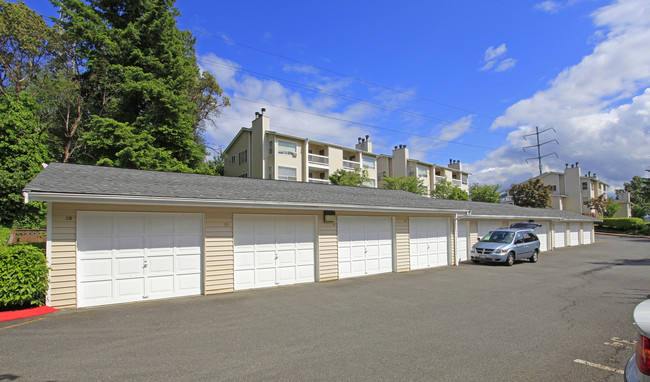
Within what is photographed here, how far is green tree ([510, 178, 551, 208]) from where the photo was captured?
144 ft

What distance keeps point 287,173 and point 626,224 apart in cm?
4249

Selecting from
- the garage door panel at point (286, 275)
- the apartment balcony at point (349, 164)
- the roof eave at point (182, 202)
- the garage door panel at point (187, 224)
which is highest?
the apartment balcony at point (349, 164)

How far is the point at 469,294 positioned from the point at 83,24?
25292mm

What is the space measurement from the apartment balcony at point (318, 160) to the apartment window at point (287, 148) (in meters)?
1.62

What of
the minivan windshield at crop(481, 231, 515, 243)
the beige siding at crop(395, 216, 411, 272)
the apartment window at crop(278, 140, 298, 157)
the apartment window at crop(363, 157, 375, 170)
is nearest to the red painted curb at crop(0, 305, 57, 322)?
the beige siding at crop(395, 216, 411, 272)

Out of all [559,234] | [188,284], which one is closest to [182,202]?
[188,284]

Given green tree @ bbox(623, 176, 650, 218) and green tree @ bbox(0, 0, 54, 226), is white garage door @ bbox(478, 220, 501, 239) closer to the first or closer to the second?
green tree @ bbox(0, 0, 54, 226)

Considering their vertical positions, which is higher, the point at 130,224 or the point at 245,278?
the point at 130,224

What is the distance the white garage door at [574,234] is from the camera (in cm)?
2884

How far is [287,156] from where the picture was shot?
34.4 metres

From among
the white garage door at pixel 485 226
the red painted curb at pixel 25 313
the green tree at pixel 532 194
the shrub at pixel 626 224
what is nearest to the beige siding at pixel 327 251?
the red painted curb at pixel 25 313

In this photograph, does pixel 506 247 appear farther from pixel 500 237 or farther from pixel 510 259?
pixel 500 237

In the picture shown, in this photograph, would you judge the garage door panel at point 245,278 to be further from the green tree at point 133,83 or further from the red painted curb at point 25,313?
the green tree at point 133,83

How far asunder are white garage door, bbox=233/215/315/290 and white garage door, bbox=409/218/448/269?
5175mm
